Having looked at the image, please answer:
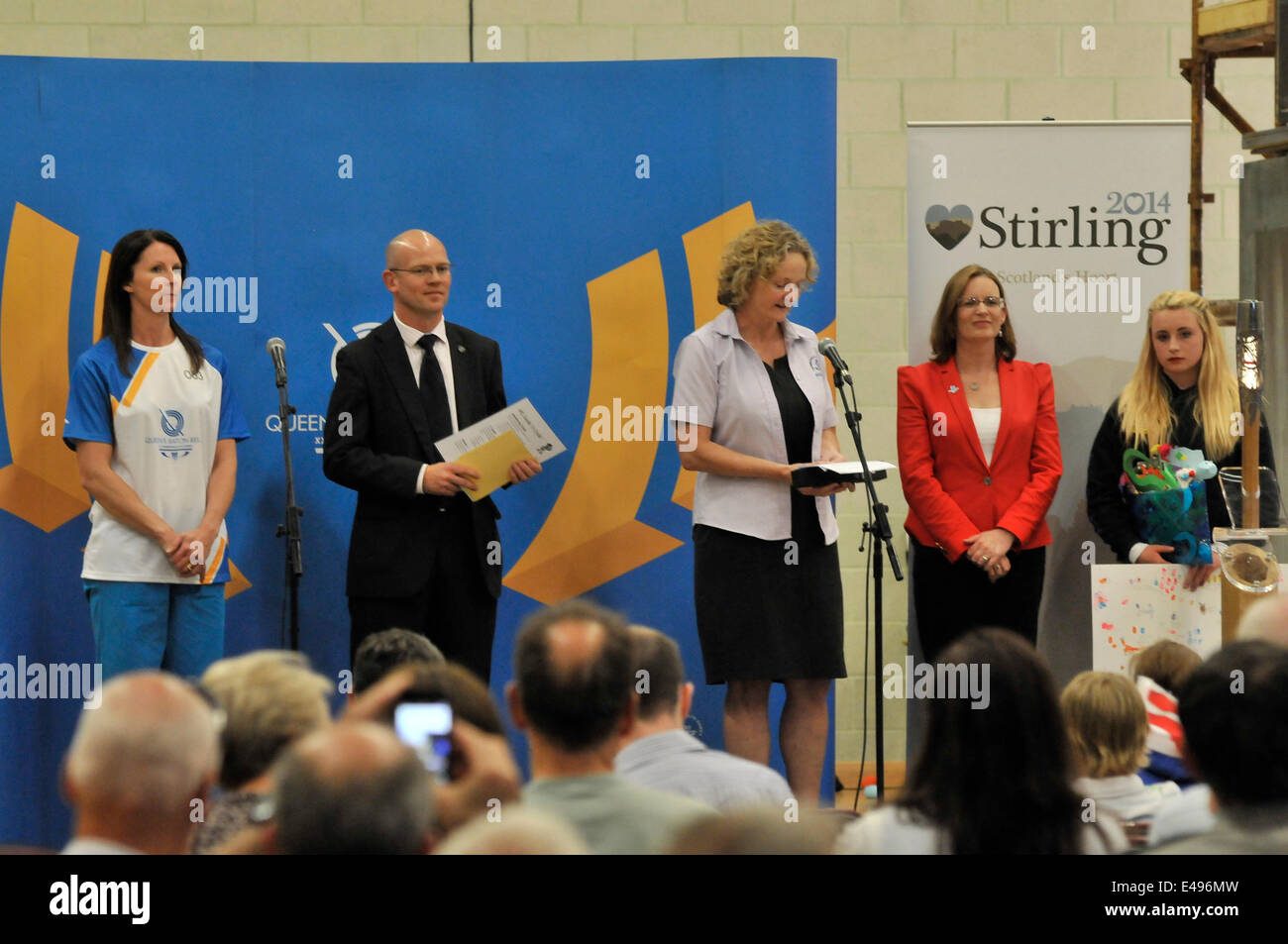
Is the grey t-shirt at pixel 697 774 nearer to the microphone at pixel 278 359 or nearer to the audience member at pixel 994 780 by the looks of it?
the audience member at pixel 994 780

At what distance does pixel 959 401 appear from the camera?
13.2 ft

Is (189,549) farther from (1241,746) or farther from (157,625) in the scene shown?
(1241,746)

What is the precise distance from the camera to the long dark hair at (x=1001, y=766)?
1.56 meters

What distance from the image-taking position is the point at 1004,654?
5.52 ft

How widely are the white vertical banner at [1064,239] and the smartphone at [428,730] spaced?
124 inches

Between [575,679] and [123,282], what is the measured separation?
260cm

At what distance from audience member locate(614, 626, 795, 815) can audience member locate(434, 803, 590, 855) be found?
1.21 feet

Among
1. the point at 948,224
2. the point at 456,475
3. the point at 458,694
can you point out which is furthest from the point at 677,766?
the point at 948,224

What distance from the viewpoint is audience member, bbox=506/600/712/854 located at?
1558 millimetres

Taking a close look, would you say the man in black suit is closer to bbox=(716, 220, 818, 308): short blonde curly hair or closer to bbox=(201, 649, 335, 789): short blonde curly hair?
bbox=(716, 220, 818, 308): short blonde curly hair
